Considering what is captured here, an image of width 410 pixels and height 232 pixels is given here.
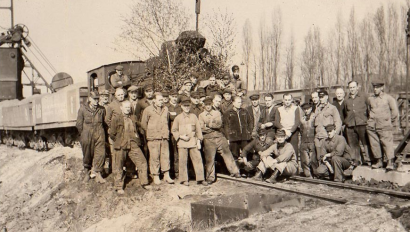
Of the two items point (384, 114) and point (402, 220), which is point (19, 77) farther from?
point (402, 220)

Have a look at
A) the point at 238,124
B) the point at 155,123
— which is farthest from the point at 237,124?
the point at 155,123

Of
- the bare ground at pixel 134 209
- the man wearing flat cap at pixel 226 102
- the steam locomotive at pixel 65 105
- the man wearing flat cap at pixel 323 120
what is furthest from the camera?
the steam locomotive at pixel 65 105

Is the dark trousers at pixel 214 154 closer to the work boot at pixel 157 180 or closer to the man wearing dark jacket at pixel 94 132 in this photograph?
the work boot at pixel 157 180

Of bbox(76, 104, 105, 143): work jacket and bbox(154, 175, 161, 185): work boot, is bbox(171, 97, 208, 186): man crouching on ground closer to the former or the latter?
bbox(154, 175, 161, 185): work boot

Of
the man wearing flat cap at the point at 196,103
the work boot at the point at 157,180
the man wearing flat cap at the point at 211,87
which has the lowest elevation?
the work boot at the point at 157,180

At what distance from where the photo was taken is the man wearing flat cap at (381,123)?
24.9 feet

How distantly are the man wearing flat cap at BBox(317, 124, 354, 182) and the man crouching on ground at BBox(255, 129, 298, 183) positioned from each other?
1.81 ft

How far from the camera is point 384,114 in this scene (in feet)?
A: 25.0

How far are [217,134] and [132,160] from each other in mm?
1747

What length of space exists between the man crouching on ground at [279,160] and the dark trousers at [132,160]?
2.22 meters

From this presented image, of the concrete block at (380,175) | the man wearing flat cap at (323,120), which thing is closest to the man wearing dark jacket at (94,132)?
the man wearing flat cap at (323,120)

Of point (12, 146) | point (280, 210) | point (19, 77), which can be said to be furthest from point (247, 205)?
point (19, 77)

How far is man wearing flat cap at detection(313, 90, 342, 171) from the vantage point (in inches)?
303

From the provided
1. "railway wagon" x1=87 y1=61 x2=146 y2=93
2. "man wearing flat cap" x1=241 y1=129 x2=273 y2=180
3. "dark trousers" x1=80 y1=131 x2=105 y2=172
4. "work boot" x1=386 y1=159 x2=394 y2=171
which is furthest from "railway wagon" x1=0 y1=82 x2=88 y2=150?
"work boot" x1=386 y1=159 x2=394 y2=171
